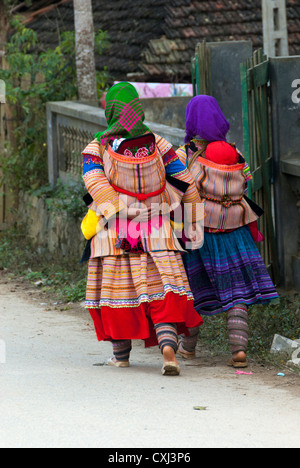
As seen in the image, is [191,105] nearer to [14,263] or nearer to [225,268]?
[225,268]

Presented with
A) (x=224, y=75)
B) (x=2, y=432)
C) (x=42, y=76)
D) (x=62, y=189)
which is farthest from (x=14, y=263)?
(x=2, y=432)

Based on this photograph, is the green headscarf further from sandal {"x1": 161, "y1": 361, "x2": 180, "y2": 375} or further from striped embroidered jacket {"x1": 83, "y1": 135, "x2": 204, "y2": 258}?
sandal {"x1": 161, "y1": 361, "x2": 180, "y2": 375}

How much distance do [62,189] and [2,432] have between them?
7.02m

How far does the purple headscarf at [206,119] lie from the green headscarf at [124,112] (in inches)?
16.1

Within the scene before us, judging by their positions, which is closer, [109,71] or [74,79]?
[74,79]

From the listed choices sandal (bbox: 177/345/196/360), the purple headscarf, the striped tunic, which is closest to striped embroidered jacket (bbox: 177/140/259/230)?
the purple headscarf

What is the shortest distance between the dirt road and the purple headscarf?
1.57 m

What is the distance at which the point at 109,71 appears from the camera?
15055mm

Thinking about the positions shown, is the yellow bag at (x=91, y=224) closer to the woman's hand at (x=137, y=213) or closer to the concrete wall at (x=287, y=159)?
the woman's hand at (x=137, y=213)

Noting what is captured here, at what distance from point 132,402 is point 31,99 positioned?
7.71 metres

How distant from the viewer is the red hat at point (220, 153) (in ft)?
19.0

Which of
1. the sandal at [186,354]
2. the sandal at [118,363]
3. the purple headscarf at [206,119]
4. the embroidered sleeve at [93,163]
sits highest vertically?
the purple headscarf at [206,119]

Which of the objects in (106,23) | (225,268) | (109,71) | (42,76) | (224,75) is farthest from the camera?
(106,23)

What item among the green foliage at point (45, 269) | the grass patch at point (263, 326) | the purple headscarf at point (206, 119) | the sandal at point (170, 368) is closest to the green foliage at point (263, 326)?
the grass patch at point (263, 326)
